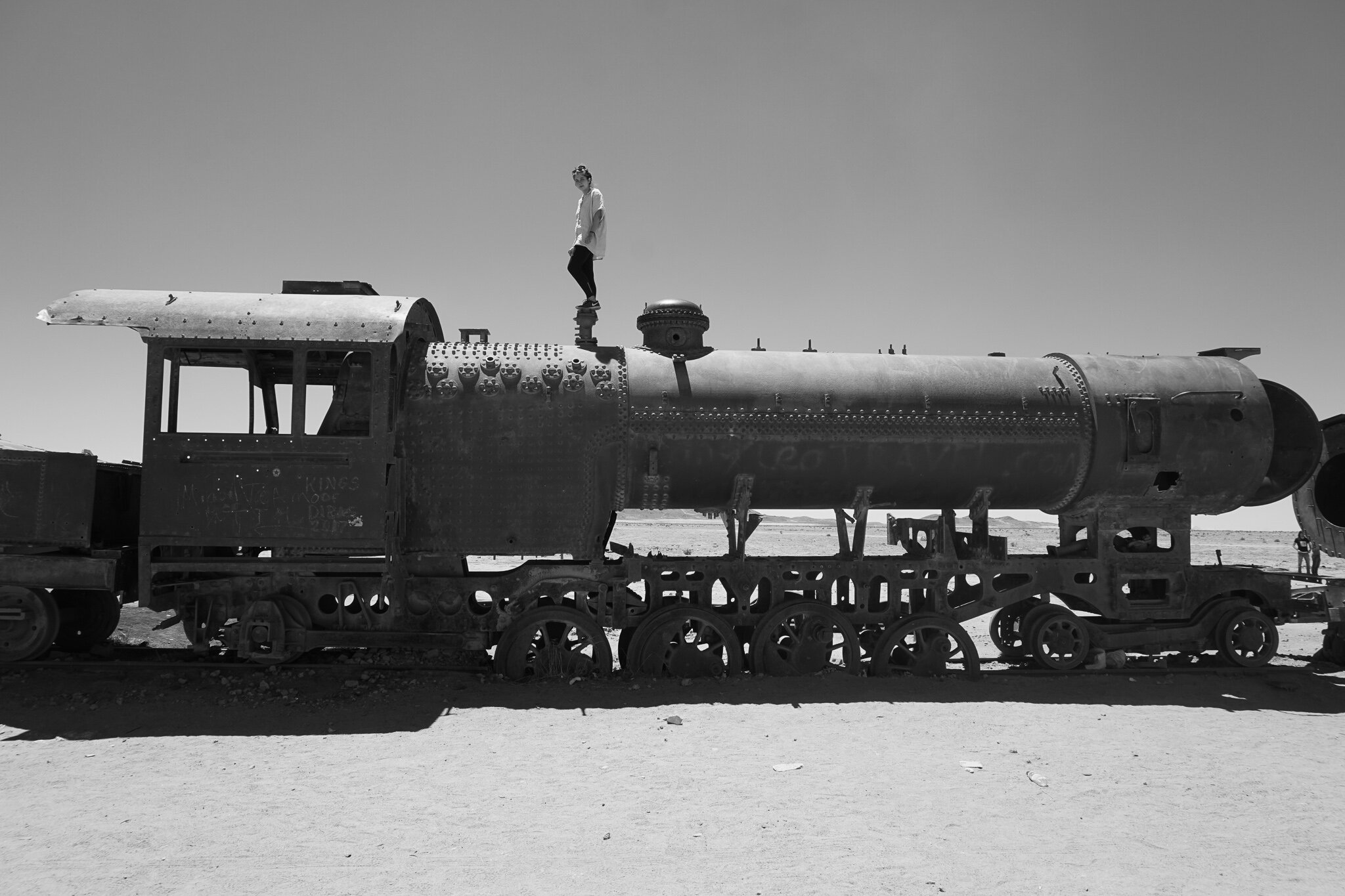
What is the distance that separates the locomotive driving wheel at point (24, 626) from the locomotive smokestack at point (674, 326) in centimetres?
672

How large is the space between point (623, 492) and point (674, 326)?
205cm

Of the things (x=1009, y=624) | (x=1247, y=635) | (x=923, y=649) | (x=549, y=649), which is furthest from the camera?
(x=1009, y=624)

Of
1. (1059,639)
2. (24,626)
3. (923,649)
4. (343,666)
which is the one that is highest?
(24,626)

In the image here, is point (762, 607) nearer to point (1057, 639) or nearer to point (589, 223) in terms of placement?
point (1057, 639)

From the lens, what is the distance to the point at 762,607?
902 centimetres

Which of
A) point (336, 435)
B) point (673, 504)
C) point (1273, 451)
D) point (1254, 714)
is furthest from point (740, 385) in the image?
point (1273, 451)

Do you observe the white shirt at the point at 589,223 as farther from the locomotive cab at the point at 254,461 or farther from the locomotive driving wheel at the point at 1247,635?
the locomotive driving wheel at the point at 1247,635

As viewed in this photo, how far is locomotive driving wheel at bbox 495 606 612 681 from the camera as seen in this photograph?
8.14 meters

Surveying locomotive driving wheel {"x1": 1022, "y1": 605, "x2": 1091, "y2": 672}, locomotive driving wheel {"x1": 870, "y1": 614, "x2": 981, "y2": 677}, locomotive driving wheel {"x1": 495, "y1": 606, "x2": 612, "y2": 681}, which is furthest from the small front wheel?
locomotive driving wheel {"x1": 495, "y1": 606, "x2": 612, "y2": 681}

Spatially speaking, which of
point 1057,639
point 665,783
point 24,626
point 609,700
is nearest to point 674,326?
point 609,700

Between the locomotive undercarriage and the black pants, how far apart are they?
3277 mm

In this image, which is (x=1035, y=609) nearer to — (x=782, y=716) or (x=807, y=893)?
(x=782, y=716)

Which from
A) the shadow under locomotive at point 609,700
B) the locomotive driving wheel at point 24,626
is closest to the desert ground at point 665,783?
the shadow under locomotive at point 609,700

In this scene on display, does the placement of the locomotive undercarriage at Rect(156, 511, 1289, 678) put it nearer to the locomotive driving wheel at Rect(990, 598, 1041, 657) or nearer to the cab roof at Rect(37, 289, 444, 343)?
the locomotive driving wheel at Rect(990, 598, 1041, 657)
